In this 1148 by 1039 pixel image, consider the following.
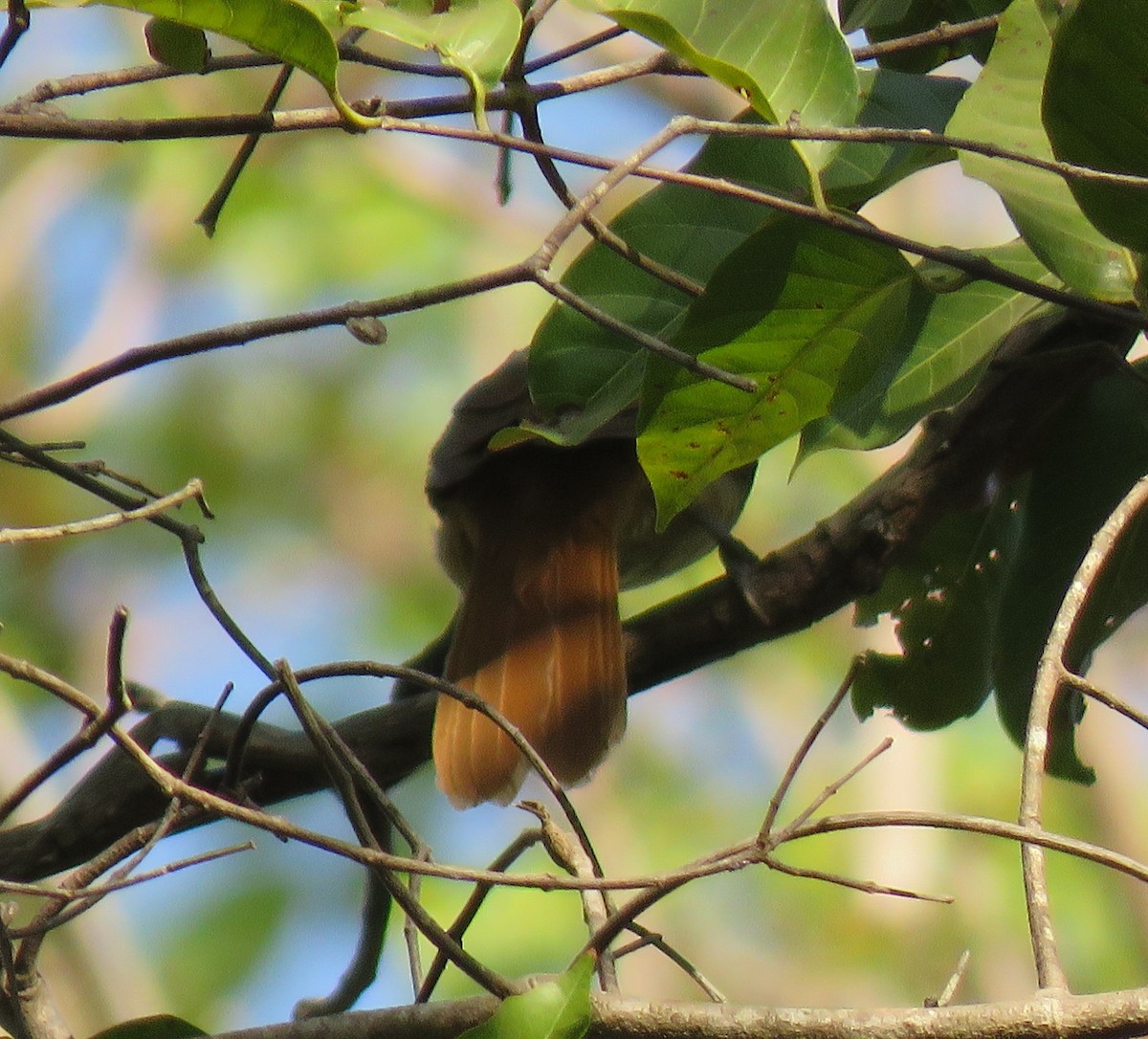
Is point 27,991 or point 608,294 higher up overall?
point 608,294

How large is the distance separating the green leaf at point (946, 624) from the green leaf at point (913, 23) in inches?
22.0

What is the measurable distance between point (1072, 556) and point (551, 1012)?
976 mm

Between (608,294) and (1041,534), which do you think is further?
(1041,534)

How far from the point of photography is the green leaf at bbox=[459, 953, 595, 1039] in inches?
34.5

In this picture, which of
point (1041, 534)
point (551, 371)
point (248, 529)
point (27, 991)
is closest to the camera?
point (27, 991)

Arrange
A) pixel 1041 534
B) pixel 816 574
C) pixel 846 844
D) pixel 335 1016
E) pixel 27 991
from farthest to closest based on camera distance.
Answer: pixel 846 844 < pixel 816 574 < pixel 1041 534 < pixel 27 991 < pixel 335 1016

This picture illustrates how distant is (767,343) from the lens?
1.25 meters

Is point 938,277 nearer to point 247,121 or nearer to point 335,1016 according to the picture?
point 247,121

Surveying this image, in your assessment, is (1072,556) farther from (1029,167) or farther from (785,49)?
(785,49)

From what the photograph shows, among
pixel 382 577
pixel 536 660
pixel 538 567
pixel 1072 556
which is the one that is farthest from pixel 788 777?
pixel 382 577

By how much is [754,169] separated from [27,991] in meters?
0.97

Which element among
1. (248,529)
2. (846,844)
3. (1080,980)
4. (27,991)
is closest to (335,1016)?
(27,991)

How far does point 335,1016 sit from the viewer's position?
1008 millimetres

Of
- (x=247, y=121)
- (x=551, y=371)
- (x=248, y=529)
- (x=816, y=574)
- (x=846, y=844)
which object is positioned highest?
(x=247, y=121)
